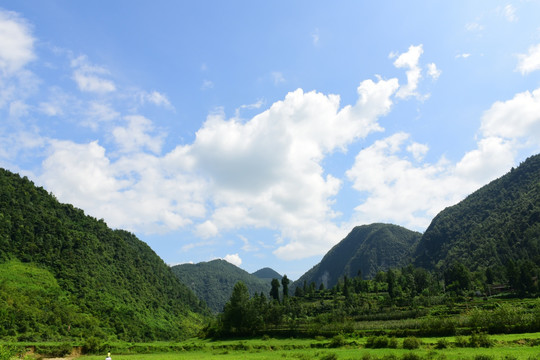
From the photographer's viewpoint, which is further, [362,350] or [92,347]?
[92,347]

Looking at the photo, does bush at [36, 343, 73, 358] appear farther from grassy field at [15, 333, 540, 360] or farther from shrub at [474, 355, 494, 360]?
shrub at [474, 355, 494, 360]

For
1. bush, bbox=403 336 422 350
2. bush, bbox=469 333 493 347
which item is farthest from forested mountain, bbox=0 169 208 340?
bush, bbox=469 333 493 347

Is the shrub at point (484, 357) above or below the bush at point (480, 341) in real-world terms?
above

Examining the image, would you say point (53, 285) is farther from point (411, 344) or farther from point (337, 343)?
point (411, 344)

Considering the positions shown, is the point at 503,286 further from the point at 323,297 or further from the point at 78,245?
the point at 78,245

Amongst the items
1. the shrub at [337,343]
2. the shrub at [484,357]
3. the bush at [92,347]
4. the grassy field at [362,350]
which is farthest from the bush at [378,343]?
the bush at [92,347]

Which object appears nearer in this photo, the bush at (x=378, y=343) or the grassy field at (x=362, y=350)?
the grassy field at (x=362, y=350)

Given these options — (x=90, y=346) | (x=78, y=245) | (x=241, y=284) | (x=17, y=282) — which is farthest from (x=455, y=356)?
(x=78, y=245)

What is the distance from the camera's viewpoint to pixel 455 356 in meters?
46.2

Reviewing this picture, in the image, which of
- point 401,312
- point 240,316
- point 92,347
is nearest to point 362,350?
point 240,316

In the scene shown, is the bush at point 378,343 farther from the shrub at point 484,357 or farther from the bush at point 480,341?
the shrub at point 484,357

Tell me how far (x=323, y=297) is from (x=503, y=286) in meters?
89.7

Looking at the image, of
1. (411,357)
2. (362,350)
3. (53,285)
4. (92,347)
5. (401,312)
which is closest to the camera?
(411,357)

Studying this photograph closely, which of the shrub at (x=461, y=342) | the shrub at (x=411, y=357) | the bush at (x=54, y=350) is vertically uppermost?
the bush at (x=54, y=350)
